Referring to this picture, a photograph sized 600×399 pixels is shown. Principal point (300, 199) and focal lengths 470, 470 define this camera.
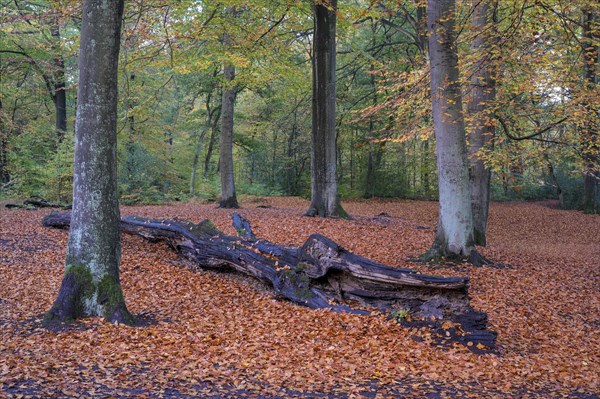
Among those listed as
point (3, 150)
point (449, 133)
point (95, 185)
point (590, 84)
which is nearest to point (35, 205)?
point (3, 150)

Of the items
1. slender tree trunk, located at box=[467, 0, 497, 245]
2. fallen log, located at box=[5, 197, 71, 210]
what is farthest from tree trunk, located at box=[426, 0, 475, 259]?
fallen log, located at box=[5, 197, 71, 210]

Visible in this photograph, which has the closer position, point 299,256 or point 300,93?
point 299,256

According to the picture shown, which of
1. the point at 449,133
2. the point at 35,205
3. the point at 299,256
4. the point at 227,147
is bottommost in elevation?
the point at 299,256

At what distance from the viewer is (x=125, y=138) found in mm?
21781

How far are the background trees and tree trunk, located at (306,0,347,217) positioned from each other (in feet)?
3.02

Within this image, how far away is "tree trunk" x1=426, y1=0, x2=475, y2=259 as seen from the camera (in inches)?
372

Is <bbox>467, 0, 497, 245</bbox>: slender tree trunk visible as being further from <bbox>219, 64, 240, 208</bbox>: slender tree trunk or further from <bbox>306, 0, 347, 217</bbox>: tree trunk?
<bbox>219, 64, 240, 208</bbox>: slender tree trunk

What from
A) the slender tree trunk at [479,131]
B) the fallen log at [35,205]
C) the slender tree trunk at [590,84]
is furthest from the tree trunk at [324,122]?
the fallen log at [35,205]

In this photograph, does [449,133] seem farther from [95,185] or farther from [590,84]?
[95,185]

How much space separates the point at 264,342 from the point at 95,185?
116 inches

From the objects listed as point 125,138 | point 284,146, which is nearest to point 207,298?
point 125,138

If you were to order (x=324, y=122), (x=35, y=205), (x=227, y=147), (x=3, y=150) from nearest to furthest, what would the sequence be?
Result: (x=324, y=122) → (x=35, y=205) → (x=227, y=147) → (x=3, y=150)

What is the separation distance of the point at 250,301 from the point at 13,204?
12.2 meters

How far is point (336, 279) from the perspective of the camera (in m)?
7.12
